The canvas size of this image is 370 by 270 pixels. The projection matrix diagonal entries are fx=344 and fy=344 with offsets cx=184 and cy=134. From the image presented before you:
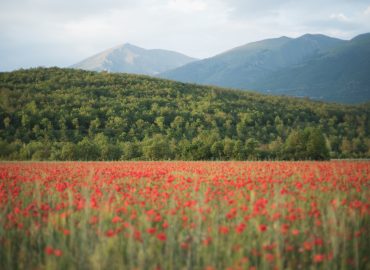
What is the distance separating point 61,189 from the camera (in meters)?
7.95

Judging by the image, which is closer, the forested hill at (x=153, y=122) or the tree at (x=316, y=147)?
the tree at (x=316, y=147)

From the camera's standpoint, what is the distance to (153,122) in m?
83.1

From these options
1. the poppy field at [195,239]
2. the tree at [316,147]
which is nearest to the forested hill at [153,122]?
the tree at [316,147]

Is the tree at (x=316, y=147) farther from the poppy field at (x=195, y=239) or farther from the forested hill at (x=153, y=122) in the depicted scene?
the poppy field at (x=195, y=239)

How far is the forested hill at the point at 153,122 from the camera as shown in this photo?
4369 centimetres

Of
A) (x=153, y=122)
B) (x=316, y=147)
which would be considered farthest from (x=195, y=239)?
(x=153, y=122)

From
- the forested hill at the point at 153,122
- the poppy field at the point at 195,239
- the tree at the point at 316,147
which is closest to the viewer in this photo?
the poppy field at the point at 195,239

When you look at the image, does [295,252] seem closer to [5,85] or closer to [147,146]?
[147,146]

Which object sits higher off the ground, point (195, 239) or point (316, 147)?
point (195, 239)

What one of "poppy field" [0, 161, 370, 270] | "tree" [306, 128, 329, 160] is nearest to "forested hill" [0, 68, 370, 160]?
"tree" [306, 128, 329, 160]

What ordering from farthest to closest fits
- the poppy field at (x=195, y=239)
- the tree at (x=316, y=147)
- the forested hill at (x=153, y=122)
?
the forested hill at (x=153, y=122) → the tree at (x=316, y=147) → the poppy field at (x=195, y=239)

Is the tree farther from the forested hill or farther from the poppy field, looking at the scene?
the poppy field

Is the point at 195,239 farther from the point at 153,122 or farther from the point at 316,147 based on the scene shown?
the point at 153,122

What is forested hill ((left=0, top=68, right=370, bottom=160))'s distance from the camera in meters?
43.7
